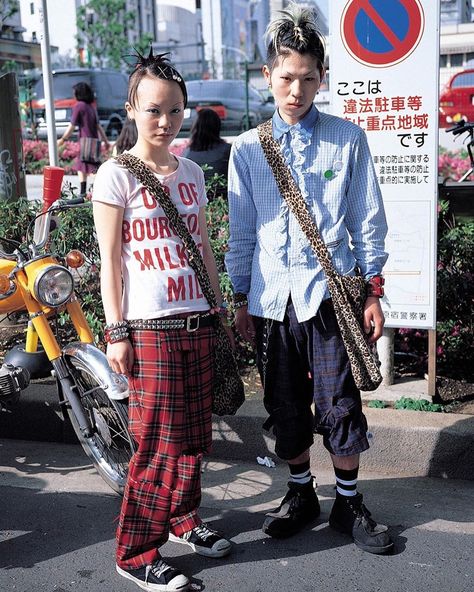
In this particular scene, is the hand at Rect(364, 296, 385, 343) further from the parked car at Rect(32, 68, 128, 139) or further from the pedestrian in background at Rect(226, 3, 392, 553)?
the parked car at Rect(32, 68, 128, 139)

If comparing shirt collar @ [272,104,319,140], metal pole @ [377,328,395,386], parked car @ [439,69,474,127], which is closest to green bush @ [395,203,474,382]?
metal pole @ [377,328,395,386]

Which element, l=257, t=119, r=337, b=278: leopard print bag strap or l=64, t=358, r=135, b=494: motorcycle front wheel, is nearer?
l=257, t=119, r=337, b=278: leopard print bag strap

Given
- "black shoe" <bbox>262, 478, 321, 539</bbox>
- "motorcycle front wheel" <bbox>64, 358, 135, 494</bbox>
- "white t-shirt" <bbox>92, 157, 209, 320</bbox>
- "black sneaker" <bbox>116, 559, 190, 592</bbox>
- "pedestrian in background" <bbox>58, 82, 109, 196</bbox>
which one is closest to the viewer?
"white t-shirt" <bbox>92, 157, 209, 320</bbox>

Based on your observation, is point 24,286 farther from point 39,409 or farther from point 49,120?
point 49,120

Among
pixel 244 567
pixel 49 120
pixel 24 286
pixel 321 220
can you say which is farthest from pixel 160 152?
pixel 49 120

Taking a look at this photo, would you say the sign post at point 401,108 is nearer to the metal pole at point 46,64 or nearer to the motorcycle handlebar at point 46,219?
the motorcycle handlebar at point 46,219

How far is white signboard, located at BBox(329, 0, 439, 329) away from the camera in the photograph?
378cm

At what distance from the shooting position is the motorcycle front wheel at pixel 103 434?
11.5 feet

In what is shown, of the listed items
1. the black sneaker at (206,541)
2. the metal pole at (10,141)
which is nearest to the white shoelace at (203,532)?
the black sneaker at (206,541)

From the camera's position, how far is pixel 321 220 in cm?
286

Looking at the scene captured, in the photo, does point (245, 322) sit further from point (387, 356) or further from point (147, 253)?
point (387, 356)

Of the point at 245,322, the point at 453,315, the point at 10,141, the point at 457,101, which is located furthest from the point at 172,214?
the point at 457,101

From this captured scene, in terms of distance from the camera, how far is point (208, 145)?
6559 mm

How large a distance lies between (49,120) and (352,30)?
3.70m
